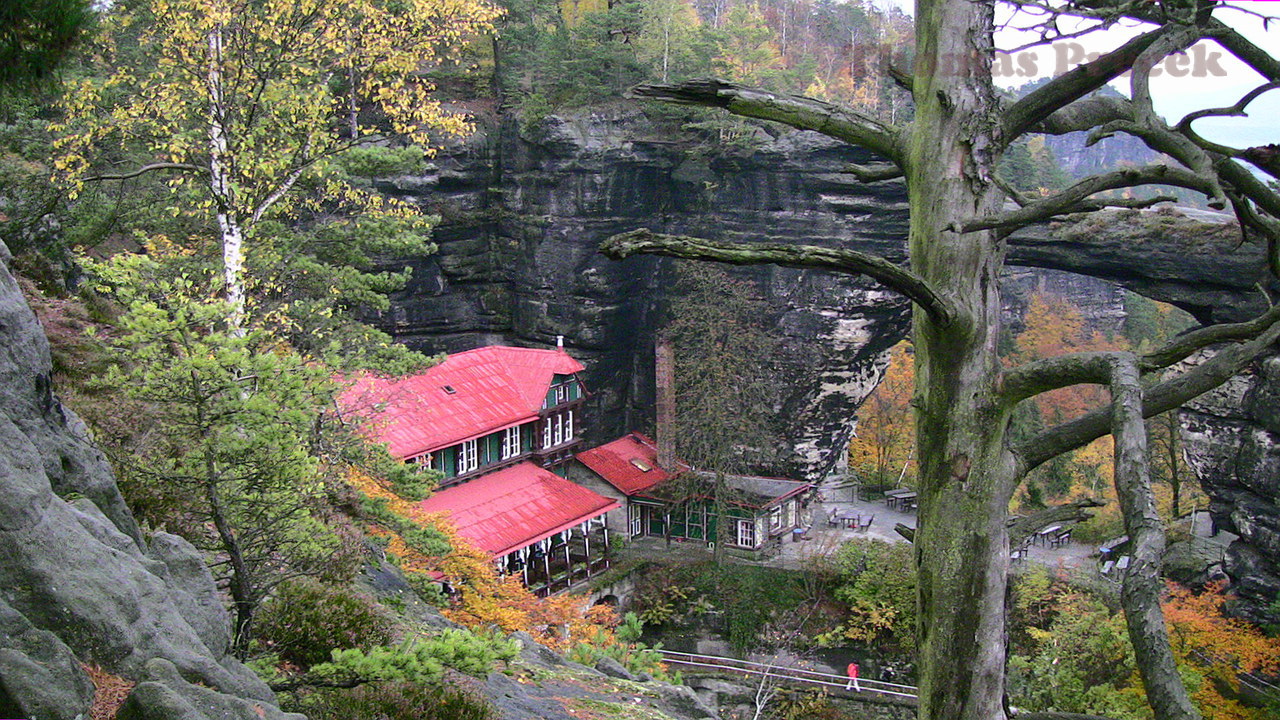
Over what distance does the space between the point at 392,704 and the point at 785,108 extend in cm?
403

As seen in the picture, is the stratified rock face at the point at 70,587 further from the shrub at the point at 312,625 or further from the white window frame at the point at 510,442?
the white window frame at the point at 510,442

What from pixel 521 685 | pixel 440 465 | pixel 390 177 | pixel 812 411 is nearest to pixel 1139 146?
pixel 812 411

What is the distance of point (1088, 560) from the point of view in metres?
28.4

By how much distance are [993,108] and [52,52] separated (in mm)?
5415

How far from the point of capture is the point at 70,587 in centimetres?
403

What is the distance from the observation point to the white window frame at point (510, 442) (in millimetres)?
27078

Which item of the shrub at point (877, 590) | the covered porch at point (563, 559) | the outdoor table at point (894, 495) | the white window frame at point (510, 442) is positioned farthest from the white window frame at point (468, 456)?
the outdoor table at point (894, 495)

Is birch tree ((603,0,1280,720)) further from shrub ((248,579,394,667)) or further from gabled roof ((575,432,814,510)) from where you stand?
gabled roof ((575,432,814,510))

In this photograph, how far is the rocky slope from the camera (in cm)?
3127

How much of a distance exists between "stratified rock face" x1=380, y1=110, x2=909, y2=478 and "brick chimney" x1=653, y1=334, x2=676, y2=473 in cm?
160

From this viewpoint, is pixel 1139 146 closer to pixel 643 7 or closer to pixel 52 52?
pixel 643 7

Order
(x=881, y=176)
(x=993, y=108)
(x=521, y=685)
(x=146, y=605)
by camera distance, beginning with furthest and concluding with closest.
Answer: (x=521, y=685), (x=146, y=605), (x=881, y=176), (x=993, y=108)

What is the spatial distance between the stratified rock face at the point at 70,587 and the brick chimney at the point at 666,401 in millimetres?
26895

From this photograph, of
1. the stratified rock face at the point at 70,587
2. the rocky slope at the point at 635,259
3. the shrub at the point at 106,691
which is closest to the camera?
the stratified rock face at the point at 70,587
